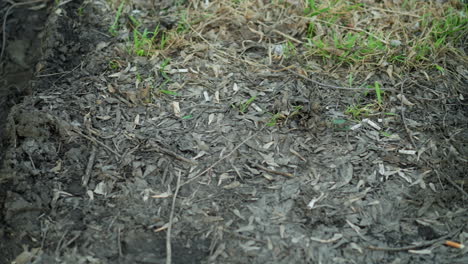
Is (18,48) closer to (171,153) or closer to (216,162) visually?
(171,153)

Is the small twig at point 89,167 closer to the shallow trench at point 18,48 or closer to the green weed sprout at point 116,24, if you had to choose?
the shallow trench at point 18,48

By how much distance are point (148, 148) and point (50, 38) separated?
3.84 ft

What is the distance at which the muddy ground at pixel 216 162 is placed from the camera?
6.99 ft

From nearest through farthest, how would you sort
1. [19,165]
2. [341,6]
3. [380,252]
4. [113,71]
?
[380,252], [19,165], [113,71], [341,6]

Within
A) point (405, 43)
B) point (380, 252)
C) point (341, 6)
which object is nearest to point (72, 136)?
point (380, 252)

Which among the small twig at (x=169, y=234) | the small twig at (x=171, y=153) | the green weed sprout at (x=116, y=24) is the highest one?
the green weed sprout at (x=116, y=24)

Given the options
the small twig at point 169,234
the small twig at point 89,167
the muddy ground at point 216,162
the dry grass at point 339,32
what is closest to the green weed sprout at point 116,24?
the muddy ground at point 216,162

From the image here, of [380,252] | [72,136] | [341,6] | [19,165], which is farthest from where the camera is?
[341,6]

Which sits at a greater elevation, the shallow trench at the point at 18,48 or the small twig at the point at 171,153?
the shallow trench at the point at 18,48

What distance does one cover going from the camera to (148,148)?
8.12ft

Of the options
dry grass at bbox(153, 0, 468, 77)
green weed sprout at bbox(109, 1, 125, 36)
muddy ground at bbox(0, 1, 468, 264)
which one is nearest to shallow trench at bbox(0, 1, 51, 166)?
muddy ground at bbox(0, 1, 468, 264)

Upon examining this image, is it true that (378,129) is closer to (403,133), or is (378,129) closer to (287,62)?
(403,133)

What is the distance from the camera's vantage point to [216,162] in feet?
7.96

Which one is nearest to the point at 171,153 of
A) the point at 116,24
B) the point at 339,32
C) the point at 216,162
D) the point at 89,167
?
the point at 216,162
